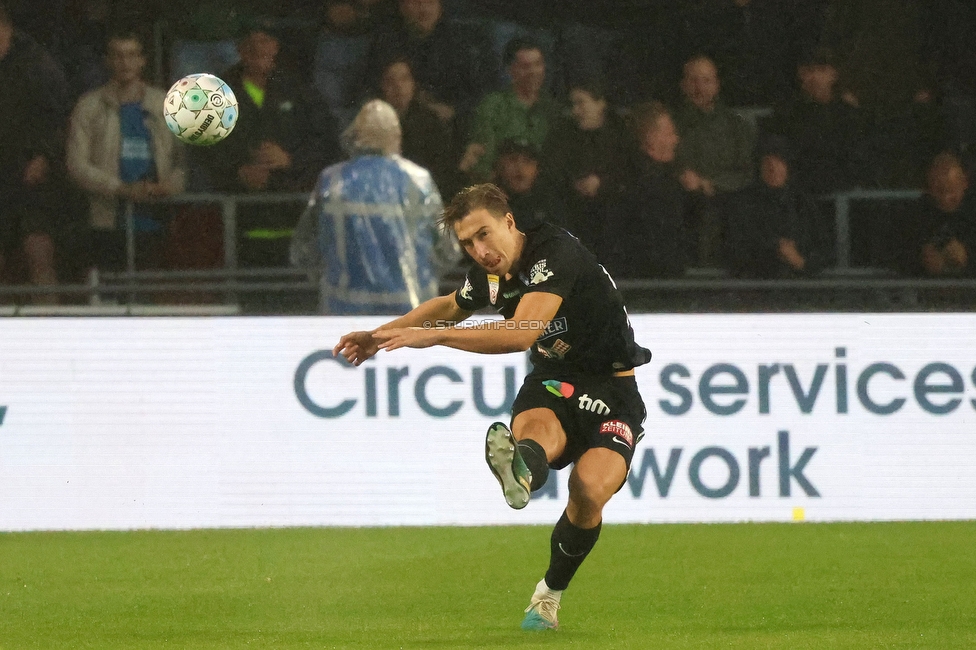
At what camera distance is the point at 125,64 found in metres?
9.44

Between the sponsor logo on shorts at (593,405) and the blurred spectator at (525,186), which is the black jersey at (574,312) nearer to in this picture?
the sponsor logo on shorts at (593,405)

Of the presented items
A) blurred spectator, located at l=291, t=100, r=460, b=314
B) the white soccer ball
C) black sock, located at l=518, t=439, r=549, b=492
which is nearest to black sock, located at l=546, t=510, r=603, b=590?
black sock, located at l=518, t=439, r=549, b=492

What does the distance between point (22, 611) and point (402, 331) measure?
2.46 metres

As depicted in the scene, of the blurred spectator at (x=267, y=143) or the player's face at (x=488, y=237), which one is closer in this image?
the player's face at (x=488, y=237)

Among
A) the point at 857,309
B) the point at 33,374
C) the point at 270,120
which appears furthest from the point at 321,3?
the point at 857,309

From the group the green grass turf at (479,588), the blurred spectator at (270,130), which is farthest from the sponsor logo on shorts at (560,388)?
the blurred spectator at (270,130)

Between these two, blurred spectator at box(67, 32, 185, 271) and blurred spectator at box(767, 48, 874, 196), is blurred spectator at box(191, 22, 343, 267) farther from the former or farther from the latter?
blurred spectator at box(767, 48, 874, 196)

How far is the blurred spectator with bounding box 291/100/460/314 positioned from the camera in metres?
9.39

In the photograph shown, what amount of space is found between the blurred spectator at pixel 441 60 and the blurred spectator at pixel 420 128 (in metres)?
0.06

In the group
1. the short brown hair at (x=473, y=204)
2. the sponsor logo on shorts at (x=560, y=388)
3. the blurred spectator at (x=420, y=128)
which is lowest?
the sponsor logo on shorts at (x=560, y=388)

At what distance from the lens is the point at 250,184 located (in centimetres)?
959

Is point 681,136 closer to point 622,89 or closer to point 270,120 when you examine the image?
point 622,89

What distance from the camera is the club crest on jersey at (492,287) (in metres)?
5.84

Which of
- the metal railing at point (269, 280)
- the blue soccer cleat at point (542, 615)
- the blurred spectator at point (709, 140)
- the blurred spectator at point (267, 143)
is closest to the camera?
the blue soccer cleat at point (542, 615)
